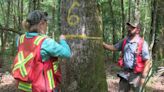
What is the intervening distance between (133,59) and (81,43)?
6.44ft

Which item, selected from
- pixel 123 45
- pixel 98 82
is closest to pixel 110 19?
pixel 123 45

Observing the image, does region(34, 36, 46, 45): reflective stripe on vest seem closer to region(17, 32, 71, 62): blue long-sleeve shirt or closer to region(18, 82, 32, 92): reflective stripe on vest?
region(17, 32, 71, 62): blue long-sleeve shirt

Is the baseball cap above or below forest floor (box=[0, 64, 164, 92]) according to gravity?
above

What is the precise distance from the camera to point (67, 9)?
228 inches

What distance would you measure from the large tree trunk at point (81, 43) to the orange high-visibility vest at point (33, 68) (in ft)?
3.23

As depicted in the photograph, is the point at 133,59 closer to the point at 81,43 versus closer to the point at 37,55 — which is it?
the point at 81,43

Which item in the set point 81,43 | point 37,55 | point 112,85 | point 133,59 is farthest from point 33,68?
point 112,85

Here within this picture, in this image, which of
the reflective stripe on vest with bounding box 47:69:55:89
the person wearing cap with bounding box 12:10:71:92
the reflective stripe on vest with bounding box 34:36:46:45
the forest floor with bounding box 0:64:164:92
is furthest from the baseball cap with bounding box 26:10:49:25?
the forest floor with bounding box 0:64:164:92

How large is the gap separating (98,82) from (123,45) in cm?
190

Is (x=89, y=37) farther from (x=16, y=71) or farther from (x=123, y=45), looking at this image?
(x=123, y=45)

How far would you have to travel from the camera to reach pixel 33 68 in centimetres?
473

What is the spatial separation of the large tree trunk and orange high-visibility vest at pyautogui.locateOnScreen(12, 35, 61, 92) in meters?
0.98

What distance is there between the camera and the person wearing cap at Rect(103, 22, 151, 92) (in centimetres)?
742

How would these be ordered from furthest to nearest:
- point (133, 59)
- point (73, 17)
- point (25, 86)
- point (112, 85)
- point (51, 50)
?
point (112, 85) < point (133, 59) < point (73, 17) < point (25, 86) < point (51, 50)
